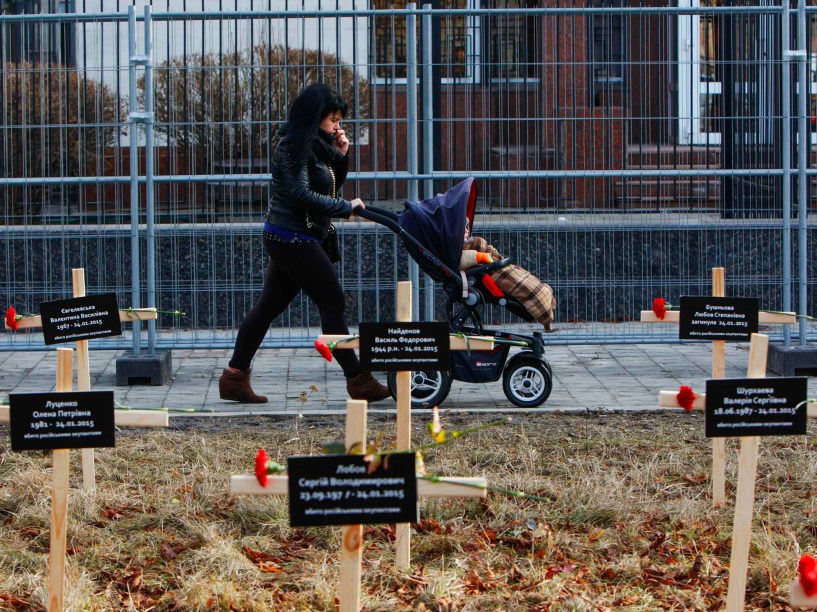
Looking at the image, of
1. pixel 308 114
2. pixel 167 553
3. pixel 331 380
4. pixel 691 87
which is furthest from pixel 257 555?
pixel 691 87

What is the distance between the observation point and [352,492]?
149 inches

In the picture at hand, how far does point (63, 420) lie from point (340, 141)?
3.96m

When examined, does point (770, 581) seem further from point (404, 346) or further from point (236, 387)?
point (236, 387)

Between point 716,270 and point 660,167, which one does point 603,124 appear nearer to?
point 660,167

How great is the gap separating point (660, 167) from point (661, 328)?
1.40 m

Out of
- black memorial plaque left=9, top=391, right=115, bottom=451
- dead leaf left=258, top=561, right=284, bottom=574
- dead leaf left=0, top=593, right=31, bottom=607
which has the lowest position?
dead leaf left=0, top=593, right=31, bottom=607

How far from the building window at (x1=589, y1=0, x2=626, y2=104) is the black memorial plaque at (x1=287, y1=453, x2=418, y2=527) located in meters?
6.14

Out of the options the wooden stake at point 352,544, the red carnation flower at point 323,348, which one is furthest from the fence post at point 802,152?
the wooden stake at point 352,544

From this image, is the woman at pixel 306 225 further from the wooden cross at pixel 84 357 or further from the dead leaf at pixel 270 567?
the dead leaf at pixel 270 567

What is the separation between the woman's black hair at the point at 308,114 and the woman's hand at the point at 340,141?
0.16 m

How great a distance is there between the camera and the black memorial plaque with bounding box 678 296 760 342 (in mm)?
5832

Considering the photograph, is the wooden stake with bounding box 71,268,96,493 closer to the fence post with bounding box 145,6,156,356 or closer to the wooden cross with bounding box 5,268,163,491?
the wooden cross with bounding box 5,268,163,491

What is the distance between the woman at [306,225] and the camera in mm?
7652

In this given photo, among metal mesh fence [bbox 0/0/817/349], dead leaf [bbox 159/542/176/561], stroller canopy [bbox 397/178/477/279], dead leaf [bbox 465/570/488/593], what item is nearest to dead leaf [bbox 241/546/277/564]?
dead leaf [bbox 159/542/176/561]
